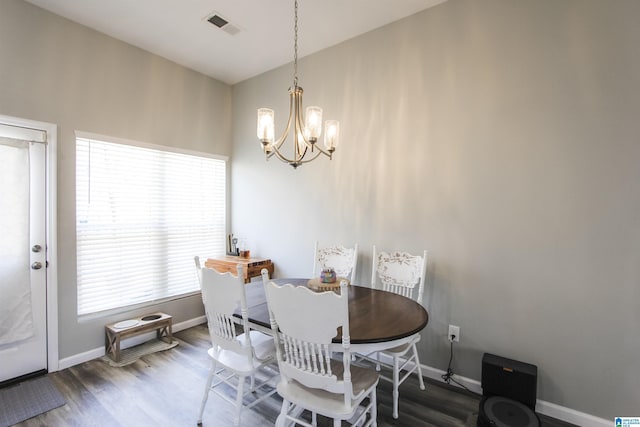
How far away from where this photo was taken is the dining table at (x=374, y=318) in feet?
5.26

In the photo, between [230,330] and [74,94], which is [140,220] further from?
[230,330]

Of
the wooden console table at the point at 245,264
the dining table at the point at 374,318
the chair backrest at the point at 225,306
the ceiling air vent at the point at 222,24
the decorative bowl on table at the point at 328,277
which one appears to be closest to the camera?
the dining table at the point at 374,318

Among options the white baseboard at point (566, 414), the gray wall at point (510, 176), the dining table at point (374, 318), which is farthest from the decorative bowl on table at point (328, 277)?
the white baseboard at point (566, 414)

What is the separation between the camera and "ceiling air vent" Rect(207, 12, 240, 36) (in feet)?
9.22

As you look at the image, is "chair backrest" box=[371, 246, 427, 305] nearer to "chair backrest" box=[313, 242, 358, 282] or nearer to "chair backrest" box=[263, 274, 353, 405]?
"chair backrest" box=[313, 242, 358, 282]

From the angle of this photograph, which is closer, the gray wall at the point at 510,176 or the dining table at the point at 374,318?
the dining table at the point at 374,318

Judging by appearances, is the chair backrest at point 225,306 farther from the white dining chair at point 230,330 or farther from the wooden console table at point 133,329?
the wooden console table at point 133,329

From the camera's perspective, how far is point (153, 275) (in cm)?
354

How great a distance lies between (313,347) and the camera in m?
1.55

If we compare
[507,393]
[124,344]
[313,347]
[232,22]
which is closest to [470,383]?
[507,393]

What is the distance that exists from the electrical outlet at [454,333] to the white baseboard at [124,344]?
10.1 feet

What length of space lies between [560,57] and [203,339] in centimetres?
422

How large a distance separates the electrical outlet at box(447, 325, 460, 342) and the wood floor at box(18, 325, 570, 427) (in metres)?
0.39

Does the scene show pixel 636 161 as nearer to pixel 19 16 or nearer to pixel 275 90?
pixel 275 90
